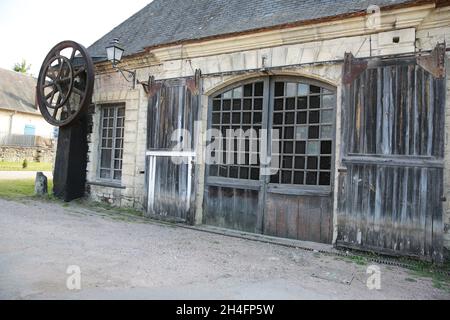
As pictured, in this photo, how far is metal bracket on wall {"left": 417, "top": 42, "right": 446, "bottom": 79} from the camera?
4527mm

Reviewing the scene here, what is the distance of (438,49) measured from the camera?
15.0 feet

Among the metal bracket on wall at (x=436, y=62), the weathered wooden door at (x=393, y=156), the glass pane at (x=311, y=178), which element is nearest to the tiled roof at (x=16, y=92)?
the glass pane at (x=311, y=178)

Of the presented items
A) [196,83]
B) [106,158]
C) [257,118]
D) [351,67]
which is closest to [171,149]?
[196,83]

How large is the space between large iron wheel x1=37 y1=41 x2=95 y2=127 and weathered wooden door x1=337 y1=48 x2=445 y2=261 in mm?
5707

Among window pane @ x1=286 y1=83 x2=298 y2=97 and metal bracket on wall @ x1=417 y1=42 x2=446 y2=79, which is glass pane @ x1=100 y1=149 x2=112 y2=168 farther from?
metal bracket on wall @ x1=417 y1=42 x2=446 y2=79

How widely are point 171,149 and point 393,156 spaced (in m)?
3.90

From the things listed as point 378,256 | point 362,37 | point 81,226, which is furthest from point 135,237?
point 362,37

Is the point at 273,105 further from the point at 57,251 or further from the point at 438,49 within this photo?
the point at 57,251

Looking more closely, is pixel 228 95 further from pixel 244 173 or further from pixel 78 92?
pixel 78 92

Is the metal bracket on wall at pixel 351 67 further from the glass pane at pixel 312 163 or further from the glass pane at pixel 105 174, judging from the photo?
the glass pane at pixel 105 174

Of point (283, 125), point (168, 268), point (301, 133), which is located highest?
point (283, 125)

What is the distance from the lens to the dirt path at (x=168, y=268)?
3299 mm

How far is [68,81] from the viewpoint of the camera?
334 inches

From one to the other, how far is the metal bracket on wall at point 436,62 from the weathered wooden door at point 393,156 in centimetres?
1
